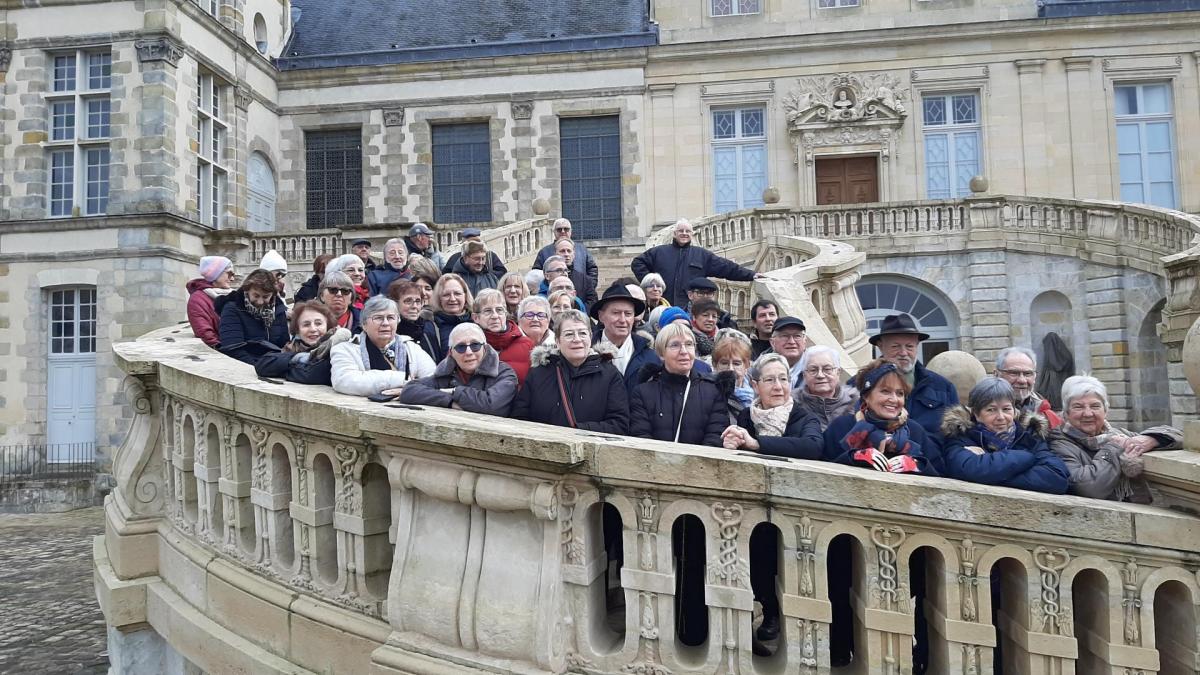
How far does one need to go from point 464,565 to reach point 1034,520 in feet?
6.12

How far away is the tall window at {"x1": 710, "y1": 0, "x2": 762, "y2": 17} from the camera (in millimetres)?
19672

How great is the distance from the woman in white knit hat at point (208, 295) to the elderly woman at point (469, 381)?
2.48 meters

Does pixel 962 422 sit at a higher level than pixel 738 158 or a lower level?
lower

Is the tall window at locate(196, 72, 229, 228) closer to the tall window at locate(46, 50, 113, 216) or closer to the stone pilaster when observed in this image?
the tall window at locate(46, 50, 113, 216)

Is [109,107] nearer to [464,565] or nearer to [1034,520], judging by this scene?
[464,565]

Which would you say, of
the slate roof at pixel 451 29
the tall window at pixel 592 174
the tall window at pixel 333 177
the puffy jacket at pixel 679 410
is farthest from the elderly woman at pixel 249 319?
the tall window at pixel 333 177

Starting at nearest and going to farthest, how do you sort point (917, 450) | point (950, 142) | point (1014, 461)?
1. point (1014, 461)
2. point (917, 450)
3. point (950, 142)

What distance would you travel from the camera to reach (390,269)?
686 cm

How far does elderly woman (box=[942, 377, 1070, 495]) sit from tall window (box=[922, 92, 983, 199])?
1763cm

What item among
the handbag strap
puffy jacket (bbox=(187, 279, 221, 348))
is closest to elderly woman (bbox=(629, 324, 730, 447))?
the handbag strap

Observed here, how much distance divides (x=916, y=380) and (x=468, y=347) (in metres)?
2.18

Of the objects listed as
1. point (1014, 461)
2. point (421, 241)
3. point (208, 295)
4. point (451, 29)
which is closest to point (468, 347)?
point (1014, 461)

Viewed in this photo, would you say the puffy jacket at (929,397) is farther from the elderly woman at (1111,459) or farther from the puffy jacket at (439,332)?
the puffy jacket at (439,332)

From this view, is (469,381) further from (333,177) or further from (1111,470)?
(333,177)
